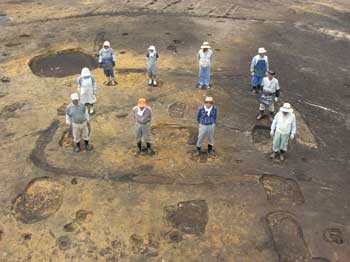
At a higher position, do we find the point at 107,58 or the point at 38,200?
the point at 107,58

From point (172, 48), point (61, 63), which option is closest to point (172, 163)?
point (61, 63)

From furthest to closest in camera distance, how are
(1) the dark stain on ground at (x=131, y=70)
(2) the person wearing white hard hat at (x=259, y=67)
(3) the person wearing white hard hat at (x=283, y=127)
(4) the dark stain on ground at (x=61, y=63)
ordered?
1. (4) the dark stain on ground at (x=61, y=63)
2. (1) the dark stain on ground at (x=131, y=70)
3. (2) the person wearing white hard hat at (x=259, y=67)
4. (3) the person wearing white hard hat at (x=283, y=127)

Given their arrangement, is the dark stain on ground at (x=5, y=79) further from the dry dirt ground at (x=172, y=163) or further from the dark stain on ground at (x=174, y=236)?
the dark stain on ground at (x=174, y=236)

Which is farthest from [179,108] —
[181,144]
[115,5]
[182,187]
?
[115,5]

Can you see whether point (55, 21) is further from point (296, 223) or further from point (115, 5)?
point (296, 223)

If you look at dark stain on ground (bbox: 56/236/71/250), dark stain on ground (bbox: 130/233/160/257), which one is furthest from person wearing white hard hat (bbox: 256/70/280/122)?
dark stain on ground (bbox: 56/236/71/250)

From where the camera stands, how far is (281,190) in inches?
360

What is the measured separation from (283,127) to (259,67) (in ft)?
11.5

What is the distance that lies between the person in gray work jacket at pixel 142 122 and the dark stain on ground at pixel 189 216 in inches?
80.0

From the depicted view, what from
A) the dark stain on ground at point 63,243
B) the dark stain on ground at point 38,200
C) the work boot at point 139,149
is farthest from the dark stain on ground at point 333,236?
the dark stain on ground at point 38,200

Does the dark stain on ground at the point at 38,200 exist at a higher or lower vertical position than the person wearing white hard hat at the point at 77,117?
lower

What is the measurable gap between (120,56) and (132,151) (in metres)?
6.54

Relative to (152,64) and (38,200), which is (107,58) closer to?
(152,64)

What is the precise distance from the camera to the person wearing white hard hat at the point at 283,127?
946cm
